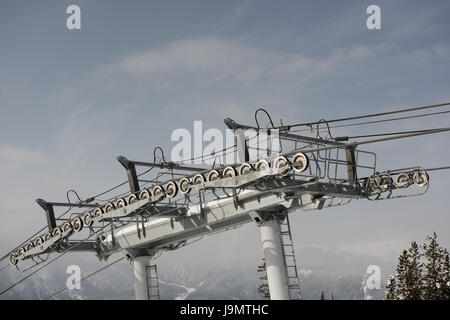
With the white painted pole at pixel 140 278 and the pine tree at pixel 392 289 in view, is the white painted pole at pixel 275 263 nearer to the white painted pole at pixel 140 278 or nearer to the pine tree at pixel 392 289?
the white painted pole at pixel 140 278

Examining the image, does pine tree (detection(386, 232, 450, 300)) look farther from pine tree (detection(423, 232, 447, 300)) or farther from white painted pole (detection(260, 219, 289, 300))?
white painted pole (detection(260, 219, 289, 300))

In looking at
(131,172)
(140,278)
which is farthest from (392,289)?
(131,172)

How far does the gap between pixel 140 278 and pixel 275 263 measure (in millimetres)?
10164

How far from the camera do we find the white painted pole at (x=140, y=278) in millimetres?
33062

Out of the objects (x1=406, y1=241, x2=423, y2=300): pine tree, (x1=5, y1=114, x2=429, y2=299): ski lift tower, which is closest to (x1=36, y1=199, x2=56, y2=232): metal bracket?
(x1=5, y1=114, x2=429, y2=299): ski lift tower

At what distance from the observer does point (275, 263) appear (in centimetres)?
2577

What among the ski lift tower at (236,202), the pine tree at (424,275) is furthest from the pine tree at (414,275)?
the ski lift tower at (236,202)

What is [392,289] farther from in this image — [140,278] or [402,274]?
[140,278]

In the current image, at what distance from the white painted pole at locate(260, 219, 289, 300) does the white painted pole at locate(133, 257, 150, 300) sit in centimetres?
939

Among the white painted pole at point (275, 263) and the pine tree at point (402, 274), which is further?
the pine tree at point (402, 274)

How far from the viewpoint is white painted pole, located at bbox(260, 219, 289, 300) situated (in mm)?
25719

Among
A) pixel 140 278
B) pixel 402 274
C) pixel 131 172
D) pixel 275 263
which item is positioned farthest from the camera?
pixel 402 274

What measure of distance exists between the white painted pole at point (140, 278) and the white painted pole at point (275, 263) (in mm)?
9386
